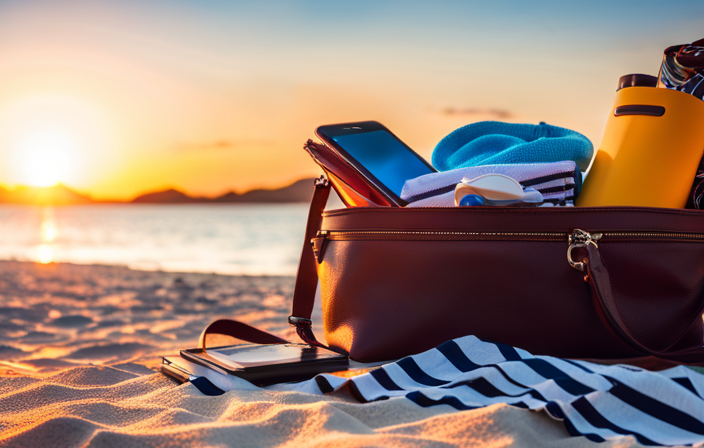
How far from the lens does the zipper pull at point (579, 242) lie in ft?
4.85

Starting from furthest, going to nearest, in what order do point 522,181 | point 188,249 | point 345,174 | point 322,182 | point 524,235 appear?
point 188,249
point 322,182
point 345,174
point 522,181
point 524,235

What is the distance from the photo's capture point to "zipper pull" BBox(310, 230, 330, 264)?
1.93 m

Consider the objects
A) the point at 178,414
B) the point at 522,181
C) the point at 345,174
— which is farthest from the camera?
the point at 345,174

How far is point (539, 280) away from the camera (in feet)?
5.04

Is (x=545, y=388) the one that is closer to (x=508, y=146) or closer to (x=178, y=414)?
(x=178, y=414)

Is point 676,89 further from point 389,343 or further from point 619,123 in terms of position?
point 389,343

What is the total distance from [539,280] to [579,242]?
5.8 inches

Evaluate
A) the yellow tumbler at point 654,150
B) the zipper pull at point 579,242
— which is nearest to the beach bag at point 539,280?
the zipper pull at point 579,242

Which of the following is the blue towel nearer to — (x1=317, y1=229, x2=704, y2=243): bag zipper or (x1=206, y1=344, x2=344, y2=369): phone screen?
(x1=317, y1=229, x2=704, y2=243): bag zipper

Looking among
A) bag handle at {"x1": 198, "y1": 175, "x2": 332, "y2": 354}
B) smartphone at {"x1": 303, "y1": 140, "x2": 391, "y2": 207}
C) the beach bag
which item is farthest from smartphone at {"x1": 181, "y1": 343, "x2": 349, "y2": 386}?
smartphone at {"x1": 303, "y1": 140, "x2": 391, "y2": 207}

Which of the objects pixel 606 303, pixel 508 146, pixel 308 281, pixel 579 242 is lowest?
pixel 308 281

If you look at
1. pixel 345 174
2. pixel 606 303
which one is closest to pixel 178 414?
pixel 345 174

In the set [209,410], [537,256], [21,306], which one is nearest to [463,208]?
[537,256]

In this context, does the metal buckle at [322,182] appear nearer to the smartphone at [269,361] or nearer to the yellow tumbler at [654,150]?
the smartphone at [269,361]
